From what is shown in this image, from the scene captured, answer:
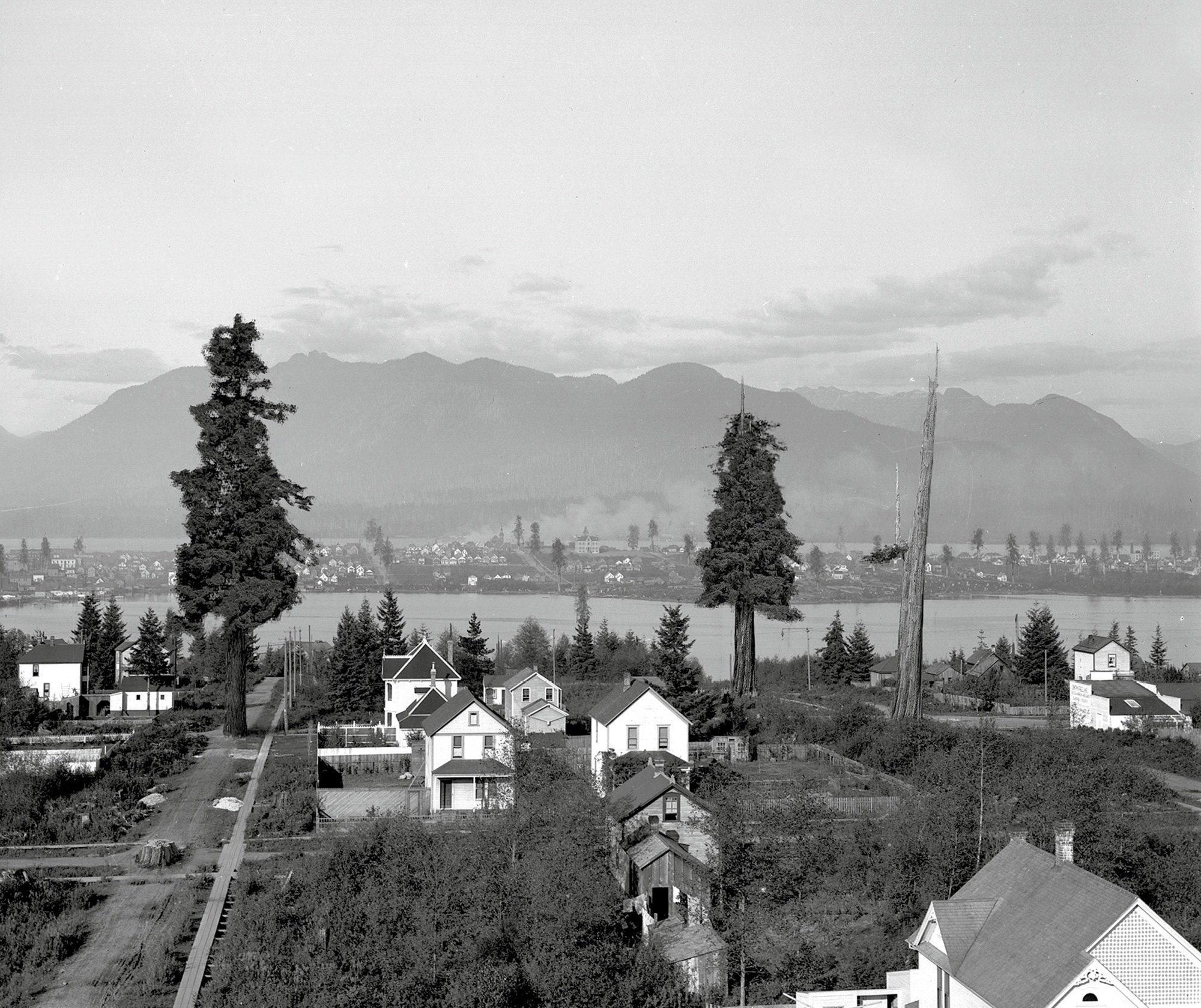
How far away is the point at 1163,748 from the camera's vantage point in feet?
141

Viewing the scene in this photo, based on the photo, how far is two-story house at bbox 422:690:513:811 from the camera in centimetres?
3447

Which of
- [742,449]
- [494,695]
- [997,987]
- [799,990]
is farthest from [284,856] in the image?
[742,449]

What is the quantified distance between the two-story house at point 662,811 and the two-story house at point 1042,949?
738cm

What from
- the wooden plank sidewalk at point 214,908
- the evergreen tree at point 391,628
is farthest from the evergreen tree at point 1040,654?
the wooden plank sidewalk at point 214,908

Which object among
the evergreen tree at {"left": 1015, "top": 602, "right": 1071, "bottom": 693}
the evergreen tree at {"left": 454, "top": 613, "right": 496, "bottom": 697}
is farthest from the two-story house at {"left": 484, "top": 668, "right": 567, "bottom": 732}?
the evergreen tree at {"left": 1015, "top": 602, "right": 1071, "bottom": 693}

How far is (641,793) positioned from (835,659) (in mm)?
40469

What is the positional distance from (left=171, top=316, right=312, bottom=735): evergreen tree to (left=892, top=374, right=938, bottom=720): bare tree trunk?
20140mm

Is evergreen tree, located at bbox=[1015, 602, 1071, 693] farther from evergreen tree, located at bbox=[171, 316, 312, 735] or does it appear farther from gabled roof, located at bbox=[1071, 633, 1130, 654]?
evergreen tree, located at bbox=[171, 316, 312, 735]

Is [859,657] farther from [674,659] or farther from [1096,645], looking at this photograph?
[674,659]

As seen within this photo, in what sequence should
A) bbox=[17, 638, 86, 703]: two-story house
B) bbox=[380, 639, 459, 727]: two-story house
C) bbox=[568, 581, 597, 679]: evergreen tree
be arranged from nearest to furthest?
bbox=[380, 639, 459, 727]: two-story house, bbox=[17, 638, 86, 703]: two-story house, bbox=[568, 581, 597, 679]: evergreen tree

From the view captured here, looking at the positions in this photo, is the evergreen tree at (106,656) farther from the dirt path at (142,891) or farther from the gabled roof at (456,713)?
the gabled roof at (456,713)

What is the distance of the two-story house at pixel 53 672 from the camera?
193 feet

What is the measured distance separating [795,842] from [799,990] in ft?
10.6

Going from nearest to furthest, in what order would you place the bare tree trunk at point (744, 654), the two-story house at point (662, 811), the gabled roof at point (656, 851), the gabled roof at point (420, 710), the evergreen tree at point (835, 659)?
the gabled roof at point (656, 851) < the two-story house at point (662, 811) < the gabled roof at point (420, 710) < the bare tree trunk at point (744, 654) < the evergreen tree at point (835, 659)
